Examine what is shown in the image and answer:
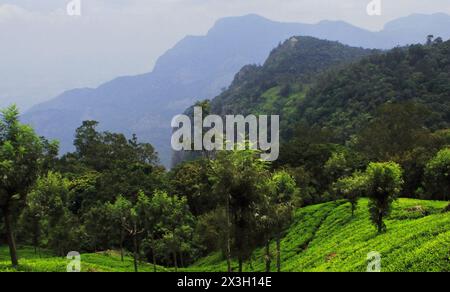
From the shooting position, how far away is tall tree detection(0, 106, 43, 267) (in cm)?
2398

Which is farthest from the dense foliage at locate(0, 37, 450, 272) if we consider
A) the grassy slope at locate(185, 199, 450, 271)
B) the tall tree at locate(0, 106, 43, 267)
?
the grassy slope at locate(185, 199, 450, 271)

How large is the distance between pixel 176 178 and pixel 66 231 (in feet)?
129

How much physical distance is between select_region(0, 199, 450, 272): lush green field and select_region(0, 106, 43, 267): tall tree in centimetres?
427

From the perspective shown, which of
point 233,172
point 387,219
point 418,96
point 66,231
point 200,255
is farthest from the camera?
point 418,96

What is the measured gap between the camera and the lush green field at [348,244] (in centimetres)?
2248

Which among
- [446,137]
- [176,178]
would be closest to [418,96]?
[446,137]

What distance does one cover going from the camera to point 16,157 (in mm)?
24219

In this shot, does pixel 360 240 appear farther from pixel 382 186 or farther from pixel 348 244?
pixel 382 186

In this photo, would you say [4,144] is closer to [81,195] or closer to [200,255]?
[200,255]

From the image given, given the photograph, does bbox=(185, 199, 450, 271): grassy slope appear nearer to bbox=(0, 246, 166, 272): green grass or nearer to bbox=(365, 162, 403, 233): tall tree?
bbox=(365, 162, 403, 233): tall tree

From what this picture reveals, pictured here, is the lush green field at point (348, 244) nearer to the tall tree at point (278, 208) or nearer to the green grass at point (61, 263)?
the green grass at point (61, 263)

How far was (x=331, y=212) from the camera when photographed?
60500 mm

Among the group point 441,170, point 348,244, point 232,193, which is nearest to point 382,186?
point 348,244
